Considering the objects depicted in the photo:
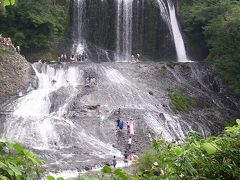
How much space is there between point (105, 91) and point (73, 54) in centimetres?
1053

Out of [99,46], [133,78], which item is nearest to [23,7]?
[99,46]

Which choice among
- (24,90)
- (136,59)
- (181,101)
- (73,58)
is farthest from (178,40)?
(24,90)

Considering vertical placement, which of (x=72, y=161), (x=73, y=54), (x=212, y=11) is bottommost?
(x=72, y=161)

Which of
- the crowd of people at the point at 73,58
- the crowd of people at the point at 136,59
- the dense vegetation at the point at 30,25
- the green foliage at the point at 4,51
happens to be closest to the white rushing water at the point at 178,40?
the crowd of people at the point at 136,59

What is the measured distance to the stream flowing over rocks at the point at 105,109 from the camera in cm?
2028

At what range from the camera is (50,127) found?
71.1 feet

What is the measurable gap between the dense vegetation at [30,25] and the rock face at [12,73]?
6428 millimetres

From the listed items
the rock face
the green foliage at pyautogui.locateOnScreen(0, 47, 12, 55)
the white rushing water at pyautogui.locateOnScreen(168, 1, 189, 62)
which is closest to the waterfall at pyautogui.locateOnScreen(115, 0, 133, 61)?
the white rushing water at pyautogui.locateOnScreen(168, 1, 189, 62)

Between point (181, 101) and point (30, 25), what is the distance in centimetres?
1428

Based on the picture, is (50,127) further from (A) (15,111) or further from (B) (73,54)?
(B) (73,54)

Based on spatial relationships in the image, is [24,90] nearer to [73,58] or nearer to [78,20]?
[73,58]

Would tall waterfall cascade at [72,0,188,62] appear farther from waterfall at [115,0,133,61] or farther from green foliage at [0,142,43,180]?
green foliage at [0,142,43,180]

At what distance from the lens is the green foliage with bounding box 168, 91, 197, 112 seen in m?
26.4

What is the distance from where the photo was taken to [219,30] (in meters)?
32.0
